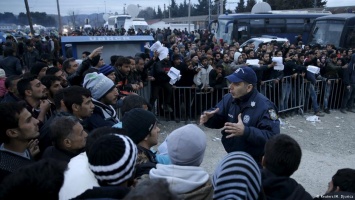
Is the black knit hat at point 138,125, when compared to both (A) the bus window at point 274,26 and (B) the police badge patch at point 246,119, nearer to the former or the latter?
(B) the police badge patch at point 246,119

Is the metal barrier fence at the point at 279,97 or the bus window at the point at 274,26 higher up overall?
the bus window at the point at 274,26

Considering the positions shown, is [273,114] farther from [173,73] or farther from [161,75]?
[161,75]

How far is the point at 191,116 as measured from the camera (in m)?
7.86

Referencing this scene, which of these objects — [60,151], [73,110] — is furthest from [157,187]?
[73,110]

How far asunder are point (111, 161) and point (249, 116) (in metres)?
1.98

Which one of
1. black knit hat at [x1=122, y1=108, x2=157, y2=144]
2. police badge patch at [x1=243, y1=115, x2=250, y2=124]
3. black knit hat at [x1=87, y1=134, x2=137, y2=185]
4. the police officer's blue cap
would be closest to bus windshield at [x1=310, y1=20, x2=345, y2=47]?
the police officer's blue cap

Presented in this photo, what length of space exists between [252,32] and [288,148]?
18.4 meters

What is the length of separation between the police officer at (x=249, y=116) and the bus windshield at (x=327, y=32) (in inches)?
504

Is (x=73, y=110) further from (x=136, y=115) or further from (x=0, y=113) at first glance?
(x=136, y=115)

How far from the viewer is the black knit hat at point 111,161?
1774mm

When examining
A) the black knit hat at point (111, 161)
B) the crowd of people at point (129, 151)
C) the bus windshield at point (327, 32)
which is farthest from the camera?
the bus windshield at point (327, 32)

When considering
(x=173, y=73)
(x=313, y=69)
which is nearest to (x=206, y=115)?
(x=173, y=73)

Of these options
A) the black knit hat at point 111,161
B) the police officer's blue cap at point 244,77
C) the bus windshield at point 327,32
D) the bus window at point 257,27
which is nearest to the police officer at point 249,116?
the police officer's blue cap at point 244,77

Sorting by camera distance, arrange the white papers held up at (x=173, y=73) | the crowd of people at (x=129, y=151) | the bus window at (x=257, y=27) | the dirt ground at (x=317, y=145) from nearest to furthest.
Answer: the crowd of people at (x=129, y=151)
the dirt ground at (x=317, y=145)
the white papers held up at (x=173, y=73)
the bus window at (x=257, y=27)
